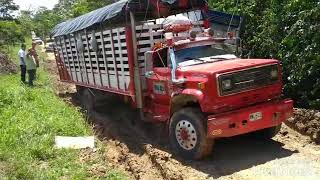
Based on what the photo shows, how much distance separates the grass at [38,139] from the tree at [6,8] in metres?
40.6

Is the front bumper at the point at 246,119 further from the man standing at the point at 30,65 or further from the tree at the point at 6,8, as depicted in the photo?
the tree at the point at 6,8

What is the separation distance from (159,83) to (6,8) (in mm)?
46965

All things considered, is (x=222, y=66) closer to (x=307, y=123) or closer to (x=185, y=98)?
(x=185, y=98)

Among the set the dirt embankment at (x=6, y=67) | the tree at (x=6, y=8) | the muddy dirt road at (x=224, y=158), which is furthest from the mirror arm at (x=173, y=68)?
the tree at (x=6, y=8)

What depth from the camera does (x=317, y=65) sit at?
930 cm

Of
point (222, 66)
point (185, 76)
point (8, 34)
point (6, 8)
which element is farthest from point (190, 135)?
point (6, 8)

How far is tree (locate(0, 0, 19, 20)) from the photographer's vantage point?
50.3m

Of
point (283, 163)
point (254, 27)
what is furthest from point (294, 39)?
point (283, 163)

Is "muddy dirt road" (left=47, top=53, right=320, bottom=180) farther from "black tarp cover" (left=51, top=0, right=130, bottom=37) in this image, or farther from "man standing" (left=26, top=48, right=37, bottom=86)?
"man standing" (left=26, top=48, right=37, bottom=86)

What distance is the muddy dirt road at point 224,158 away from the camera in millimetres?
6797

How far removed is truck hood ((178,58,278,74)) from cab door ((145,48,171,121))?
1.74 ft

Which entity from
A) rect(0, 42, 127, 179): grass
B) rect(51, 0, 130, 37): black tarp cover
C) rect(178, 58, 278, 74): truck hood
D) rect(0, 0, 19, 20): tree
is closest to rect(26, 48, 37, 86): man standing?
rect(51, 0, 130, 37): black tarp cover

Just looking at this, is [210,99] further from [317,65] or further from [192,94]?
[317,65]

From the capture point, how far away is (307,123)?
8.63 metres
